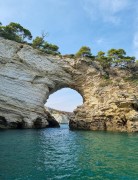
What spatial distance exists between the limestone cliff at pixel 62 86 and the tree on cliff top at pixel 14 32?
8.73 m

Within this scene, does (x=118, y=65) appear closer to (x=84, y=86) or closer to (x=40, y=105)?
(x=84, y=86)

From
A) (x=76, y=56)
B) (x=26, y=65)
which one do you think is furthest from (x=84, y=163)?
(x=76, y=56)

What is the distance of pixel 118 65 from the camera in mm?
55594

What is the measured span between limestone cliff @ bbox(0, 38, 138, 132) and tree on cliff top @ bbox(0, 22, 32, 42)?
344 inches

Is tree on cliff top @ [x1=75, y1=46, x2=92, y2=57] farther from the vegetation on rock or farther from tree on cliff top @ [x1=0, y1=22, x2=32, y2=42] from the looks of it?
tree on cliff top @ [x1=0, y1=22, x2=32, y2=42]

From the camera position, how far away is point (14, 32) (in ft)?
202

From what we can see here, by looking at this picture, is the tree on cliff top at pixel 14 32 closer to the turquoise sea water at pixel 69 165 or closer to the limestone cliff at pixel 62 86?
the limestone cliff at pixel 62 86

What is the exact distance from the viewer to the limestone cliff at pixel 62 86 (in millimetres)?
42250

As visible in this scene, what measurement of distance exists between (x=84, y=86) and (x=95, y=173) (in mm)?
39062

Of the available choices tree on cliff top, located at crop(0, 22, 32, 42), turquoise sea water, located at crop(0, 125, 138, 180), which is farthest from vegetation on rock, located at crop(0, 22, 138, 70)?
turquoise sea water, located at crop(0, 125, 138, 180)

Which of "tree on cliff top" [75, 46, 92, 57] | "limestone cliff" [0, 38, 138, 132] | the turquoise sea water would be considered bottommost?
the turquoise sea water

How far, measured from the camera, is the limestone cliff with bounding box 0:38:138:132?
139 feet

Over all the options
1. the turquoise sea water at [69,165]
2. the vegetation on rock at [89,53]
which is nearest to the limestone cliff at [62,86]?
the vegetation on rock at [89,53]

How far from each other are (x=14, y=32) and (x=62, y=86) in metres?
21.4
